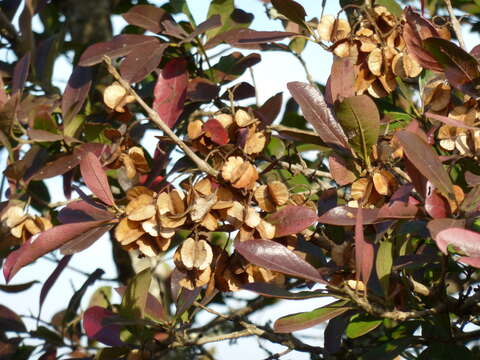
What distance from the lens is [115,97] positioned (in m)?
1.15

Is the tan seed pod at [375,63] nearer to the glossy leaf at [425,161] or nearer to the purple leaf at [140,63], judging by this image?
the glossy leaf at [425,161]

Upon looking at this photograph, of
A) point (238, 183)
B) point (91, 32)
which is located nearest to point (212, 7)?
point (91, 32)

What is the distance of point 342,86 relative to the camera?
3.22 ft

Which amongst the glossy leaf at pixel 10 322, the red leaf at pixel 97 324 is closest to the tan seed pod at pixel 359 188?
the red leaf at pixel 97 324

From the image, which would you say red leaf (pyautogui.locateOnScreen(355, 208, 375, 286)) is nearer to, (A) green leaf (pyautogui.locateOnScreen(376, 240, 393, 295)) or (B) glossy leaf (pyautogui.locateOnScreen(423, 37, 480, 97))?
(A) green leaf (pyautogui.locateOnScreen(376, 240, 393, 295))

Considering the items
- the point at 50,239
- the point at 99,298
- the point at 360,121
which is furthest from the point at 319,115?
the point at 99,298

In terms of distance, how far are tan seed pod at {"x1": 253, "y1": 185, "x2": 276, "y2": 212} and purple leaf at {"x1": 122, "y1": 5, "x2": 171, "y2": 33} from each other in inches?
22.5

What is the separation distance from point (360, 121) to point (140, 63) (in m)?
0.50

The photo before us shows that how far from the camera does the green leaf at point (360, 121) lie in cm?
91

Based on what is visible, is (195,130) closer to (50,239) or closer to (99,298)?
(50,239)

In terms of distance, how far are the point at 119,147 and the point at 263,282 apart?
0.38 meters

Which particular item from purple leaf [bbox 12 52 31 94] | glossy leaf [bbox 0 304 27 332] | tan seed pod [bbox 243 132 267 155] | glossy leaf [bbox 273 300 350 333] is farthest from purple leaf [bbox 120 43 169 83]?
glossy leaf [bbox 0 304 27 332]

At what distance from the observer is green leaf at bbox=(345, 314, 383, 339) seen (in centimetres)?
108

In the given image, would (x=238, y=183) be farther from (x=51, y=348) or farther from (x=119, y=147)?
(x=51, y=348)
